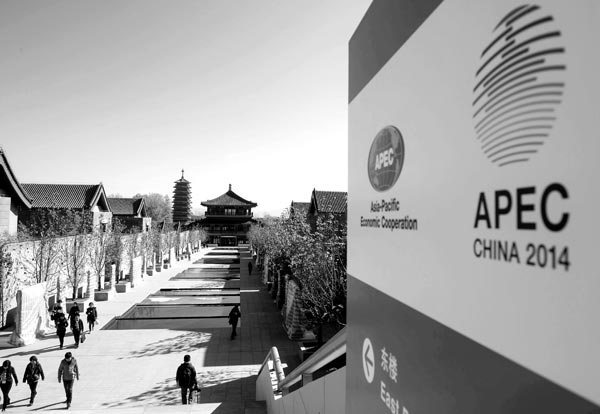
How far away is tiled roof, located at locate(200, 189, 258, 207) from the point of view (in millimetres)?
66375

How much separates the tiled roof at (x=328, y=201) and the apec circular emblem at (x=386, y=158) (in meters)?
32.5

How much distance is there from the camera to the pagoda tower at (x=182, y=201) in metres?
80.2

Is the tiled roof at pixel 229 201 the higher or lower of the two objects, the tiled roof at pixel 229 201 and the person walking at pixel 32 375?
the higher

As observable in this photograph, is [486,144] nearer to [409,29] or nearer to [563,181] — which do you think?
[563,181]

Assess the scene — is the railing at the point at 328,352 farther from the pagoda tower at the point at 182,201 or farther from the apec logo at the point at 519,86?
the pagoda tower at the point at 182,201

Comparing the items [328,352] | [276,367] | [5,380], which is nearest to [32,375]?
[5,380]

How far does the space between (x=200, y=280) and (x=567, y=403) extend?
33.7 metres

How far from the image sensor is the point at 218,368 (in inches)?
523

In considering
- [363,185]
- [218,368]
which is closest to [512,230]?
[363,185]

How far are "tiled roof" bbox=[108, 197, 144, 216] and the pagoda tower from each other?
26.7 metres

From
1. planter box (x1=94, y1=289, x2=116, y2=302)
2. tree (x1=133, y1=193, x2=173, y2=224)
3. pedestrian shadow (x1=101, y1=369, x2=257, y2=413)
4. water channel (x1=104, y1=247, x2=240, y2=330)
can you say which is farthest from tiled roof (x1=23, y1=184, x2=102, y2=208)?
tree (x1=133, y1=193, x2=173, y2=224)

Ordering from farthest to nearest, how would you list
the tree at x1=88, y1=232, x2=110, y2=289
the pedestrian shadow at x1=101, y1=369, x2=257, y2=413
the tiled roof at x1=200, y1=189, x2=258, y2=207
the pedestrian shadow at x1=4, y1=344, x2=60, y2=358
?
the tiled roof at x1=200, y1=189, x2=258, y2=207
the tree at x1=88, y1=232, x2=110, y2=289
the pedestrian shadow at x1=4, y1=344, x2=60, y2=358
the pedestrian shadow at x1=101, y1=369, x2=257, y2=413

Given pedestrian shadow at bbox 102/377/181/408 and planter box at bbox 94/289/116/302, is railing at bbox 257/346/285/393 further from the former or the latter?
planter box at bbox 94/289/116/302

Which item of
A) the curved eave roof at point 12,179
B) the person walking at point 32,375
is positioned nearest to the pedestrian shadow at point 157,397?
the person walking at point 32,375
